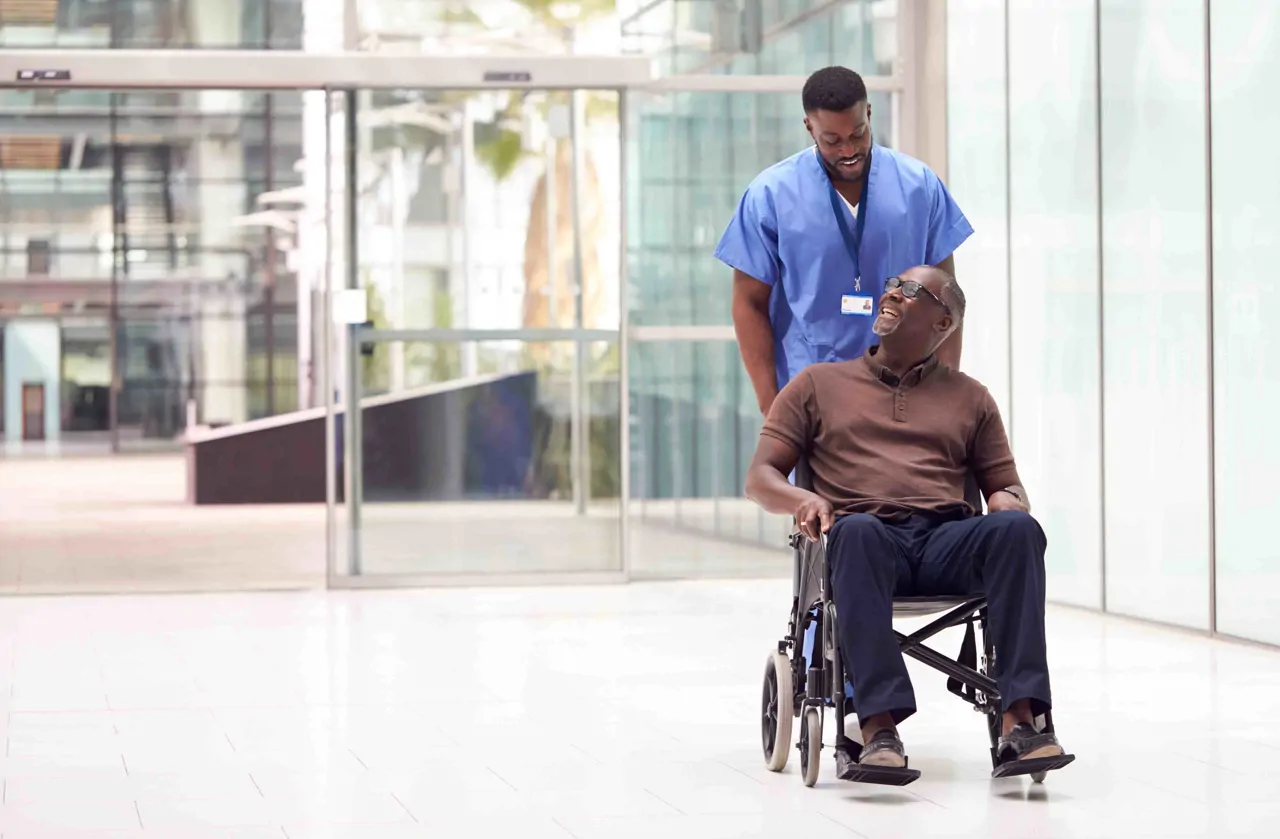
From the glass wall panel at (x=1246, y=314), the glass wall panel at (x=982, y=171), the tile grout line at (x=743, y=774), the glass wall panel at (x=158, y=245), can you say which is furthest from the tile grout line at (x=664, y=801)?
the glass wall panel at (x=158, y=245)

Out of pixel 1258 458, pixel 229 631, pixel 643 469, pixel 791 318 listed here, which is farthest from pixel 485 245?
pixel 791 318

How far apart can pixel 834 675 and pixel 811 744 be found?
179 millimetres

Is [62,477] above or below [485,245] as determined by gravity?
below

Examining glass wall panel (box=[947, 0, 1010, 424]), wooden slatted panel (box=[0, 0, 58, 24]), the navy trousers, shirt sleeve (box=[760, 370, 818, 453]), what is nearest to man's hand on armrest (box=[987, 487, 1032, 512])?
the navy trousers

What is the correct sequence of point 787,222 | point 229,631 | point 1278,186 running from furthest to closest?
1. point 229,631
2. point 1278,186
3. point 787,222

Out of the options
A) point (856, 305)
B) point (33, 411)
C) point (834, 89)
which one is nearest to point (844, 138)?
point (834, 89)

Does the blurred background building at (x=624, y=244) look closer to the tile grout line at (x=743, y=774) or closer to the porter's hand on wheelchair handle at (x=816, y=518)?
the tile grout line at (x=743, y=774)

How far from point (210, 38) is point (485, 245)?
1.59 meters

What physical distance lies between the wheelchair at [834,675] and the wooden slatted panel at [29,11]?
622cm

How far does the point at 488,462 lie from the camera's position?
9.70m

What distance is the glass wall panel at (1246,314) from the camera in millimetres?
6934

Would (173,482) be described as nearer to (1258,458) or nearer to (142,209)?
(142,209)

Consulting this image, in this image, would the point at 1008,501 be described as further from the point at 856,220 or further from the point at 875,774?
the point at 856,220

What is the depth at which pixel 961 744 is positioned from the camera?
4789mm
